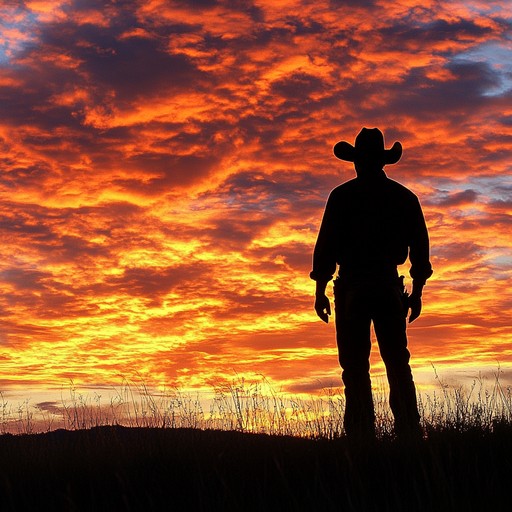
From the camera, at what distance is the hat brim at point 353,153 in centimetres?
805

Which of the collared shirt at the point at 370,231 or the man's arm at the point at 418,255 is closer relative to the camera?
the collared shirt at the point at 370,231

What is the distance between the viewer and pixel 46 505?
5.46 meters

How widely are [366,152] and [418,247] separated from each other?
113 cm

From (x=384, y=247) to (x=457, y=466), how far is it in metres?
2.53

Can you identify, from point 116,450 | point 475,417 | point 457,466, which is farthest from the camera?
point 475,417

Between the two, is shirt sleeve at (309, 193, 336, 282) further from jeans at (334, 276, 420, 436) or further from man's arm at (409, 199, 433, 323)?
man's arm at (409, 199, 433, 323)

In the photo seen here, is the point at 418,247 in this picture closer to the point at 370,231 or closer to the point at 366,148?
the point at 370,231

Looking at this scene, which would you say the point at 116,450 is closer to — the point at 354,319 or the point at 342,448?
the point at 342,448

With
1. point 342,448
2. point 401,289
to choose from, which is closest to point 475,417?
point 401,289

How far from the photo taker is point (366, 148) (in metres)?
8.02

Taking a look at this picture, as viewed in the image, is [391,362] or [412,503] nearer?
[412,503]

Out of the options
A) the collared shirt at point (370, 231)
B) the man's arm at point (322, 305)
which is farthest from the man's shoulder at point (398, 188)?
the man's arm at point (322, 305)

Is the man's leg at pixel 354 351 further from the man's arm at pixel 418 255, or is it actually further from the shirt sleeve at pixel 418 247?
the shirt sleeve at pixel 418 247

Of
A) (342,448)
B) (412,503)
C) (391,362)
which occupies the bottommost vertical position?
(412,503)
